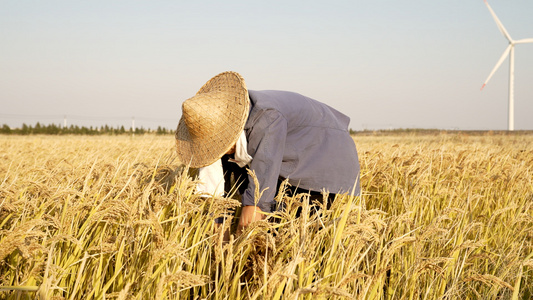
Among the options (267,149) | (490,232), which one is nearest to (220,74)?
(267,149)

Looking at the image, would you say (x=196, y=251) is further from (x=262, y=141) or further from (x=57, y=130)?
(x=57, y=130)

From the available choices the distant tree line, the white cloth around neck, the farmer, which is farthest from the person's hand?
the distant tree line

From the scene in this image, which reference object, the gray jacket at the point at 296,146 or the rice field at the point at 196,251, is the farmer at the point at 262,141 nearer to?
the gray jacket at the point at 296,146

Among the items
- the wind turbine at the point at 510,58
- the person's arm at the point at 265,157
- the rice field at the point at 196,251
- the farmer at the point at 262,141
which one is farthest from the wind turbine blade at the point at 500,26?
the person's arm at the point at 265,157

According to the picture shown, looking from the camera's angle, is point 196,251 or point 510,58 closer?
point 196,251

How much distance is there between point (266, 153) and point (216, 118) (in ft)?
1.32

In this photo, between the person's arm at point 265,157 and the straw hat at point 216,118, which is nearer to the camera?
the person's arm at point 265,157

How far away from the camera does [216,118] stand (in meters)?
2.55

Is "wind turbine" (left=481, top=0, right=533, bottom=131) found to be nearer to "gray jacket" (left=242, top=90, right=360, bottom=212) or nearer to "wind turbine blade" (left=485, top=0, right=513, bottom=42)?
"wind turbine blade" (left=485, top=0, right=513, bottom=42)

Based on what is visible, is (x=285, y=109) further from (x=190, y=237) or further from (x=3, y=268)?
(x=3, y=268)

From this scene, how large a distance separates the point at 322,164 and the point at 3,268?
6.06 feet

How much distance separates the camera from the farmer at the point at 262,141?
7.86 ft

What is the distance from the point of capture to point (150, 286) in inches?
64.3

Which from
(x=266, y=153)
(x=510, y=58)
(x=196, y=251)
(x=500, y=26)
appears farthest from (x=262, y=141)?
(x=510, y=58)
